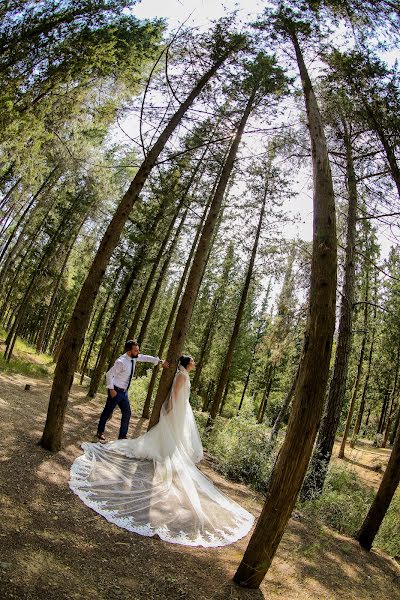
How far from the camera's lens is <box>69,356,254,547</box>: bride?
481cm

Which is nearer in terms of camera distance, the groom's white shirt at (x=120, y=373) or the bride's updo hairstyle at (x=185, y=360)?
the bride's updo hairstyle at (x=185, y=360)

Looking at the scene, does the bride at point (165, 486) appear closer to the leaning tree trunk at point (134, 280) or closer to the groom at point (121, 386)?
the groom at point (121, 386)

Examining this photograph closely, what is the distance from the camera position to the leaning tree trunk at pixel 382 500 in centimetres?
647

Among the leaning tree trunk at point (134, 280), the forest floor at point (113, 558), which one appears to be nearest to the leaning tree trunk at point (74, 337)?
the forest floor at point (113, 558)

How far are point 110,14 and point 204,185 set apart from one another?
773 centimetres

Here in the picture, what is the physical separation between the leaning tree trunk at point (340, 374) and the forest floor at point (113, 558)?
2588mm

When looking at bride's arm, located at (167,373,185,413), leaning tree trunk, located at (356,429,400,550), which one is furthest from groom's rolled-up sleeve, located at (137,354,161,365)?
leaning tree trunk, located at (356,429,400,550)

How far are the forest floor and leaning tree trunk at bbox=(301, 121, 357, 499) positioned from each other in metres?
2.59

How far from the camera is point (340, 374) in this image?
990cm

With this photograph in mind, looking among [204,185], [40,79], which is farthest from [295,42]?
[204,185]

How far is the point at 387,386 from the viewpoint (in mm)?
29297

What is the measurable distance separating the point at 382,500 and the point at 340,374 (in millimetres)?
3645

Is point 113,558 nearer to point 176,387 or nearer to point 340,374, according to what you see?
point 176,387

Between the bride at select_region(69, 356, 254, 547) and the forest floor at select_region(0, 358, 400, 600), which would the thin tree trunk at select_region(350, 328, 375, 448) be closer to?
the forest floor at select_region(0, 358, 400, 600)
